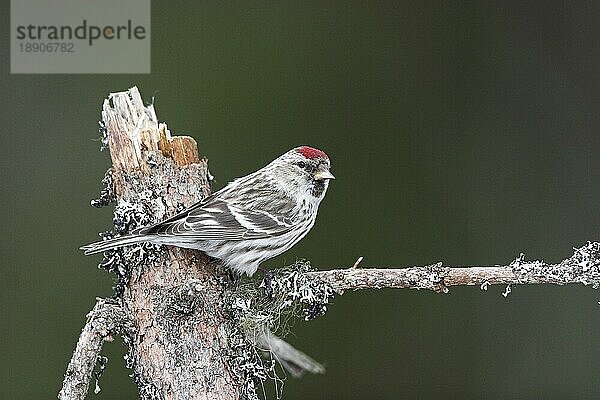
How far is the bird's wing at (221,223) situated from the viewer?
1544 mm

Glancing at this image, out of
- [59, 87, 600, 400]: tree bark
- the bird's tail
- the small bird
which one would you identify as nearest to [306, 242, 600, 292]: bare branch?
[59, 87, 600, 400]: tree bark

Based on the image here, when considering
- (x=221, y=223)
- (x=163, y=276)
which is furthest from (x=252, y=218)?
(x=163, y=276)

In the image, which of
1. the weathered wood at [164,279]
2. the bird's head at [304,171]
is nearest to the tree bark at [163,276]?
the weathered wood at [164,279]

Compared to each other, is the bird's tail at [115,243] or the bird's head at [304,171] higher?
the bird's head at [304,171]

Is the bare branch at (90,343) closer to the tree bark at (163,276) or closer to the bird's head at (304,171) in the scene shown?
the tree bark at (163,276)

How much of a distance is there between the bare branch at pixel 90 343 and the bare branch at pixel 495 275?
0.38 m

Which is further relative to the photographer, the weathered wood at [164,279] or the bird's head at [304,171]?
the bird's head at [304,171]

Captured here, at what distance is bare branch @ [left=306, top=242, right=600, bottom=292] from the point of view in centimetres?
150

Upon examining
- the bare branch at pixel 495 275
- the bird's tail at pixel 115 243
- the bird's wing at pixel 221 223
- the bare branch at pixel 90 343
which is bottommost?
the bare branch at pixel 90 343

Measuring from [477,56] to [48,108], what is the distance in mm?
1333

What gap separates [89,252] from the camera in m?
1.52

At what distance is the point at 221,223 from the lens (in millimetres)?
1592

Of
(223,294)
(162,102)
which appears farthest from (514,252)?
(223,294)

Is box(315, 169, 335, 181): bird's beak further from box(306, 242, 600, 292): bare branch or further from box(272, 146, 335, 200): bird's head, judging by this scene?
box(306, 242, 600, 292): bare branch
